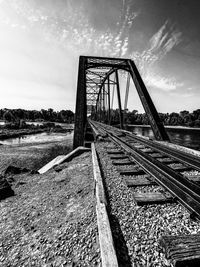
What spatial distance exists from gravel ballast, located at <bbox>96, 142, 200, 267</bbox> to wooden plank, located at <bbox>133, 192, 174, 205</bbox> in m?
0.09

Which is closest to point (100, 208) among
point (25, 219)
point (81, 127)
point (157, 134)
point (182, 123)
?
point (25, 219)

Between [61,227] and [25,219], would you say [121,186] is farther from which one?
[25,219]

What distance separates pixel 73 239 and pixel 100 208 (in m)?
0.64

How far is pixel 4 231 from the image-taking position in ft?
10.6

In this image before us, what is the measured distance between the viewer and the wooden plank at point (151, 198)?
2744 mm

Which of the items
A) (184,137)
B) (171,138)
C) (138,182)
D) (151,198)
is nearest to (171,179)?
(138,182)

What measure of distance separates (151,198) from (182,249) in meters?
1.19

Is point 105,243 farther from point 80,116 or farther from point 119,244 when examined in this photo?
point 80,116

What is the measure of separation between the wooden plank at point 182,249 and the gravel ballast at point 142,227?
120 mm

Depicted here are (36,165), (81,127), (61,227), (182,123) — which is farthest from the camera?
(182,123)

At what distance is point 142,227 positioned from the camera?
2201mm

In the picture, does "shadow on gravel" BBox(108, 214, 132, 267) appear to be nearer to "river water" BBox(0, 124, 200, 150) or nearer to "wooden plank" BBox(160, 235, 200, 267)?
"wooden plank" BBox(160, 235, 200, 267)

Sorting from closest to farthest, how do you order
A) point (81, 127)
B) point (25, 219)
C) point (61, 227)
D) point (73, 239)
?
point (73, 239) → point (61, 227) → point (25, 219) → point (81, 127)

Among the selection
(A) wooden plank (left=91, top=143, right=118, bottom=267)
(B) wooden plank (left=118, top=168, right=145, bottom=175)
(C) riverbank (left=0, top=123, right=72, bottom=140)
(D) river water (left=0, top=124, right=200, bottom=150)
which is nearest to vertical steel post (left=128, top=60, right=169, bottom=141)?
(B) wooden plank (left=118, top=168, right=145, bottom=175)
